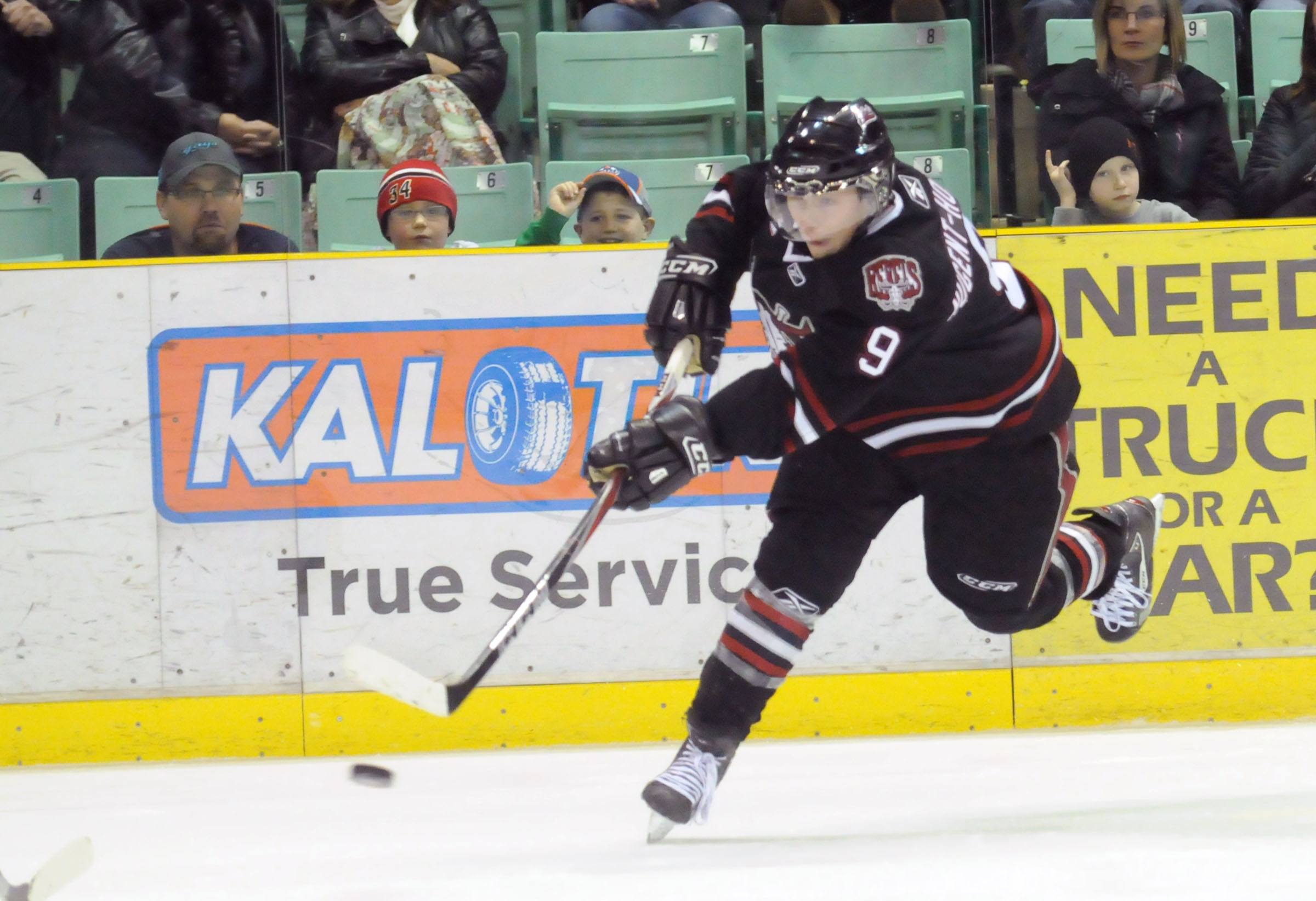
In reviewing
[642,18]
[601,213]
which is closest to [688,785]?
[601,213]

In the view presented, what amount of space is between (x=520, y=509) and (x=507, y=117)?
1.22 m

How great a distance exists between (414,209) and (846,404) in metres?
1.83

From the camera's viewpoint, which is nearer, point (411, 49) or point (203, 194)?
point (203, 194)

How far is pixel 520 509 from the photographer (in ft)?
12.8

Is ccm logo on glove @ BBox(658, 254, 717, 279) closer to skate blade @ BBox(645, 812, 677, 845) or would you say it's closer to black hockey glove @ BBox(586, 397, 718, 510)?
black hockey glove @ BBox(586, 397, 718, 510)

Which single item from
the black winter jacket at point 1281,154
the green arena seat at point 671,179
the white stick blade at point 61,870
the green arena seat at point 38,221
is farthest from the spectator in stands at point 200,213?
the black winter jacket at point 1281,154

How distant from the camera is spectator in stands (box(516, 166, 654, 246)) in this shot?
406cm

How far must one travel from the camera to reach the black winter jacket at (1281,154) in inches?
158

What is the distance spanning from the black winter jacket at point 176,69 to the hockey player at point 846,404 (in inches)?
67.9

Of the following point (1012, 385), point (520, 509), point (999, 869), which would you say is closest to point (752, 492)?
point (520, 509)

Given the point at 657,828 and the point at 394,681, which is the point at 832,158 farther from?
the point at 657,828

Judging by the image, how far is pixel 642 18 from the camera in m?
4.57

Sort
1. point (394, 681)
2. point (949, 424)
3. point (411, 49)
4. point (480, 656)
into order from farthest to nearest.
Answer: point (411, 49) → point (949, 424) → point (480, 656) → point (394, 681)

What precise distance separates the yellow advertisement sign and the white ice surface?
0.27 meters
